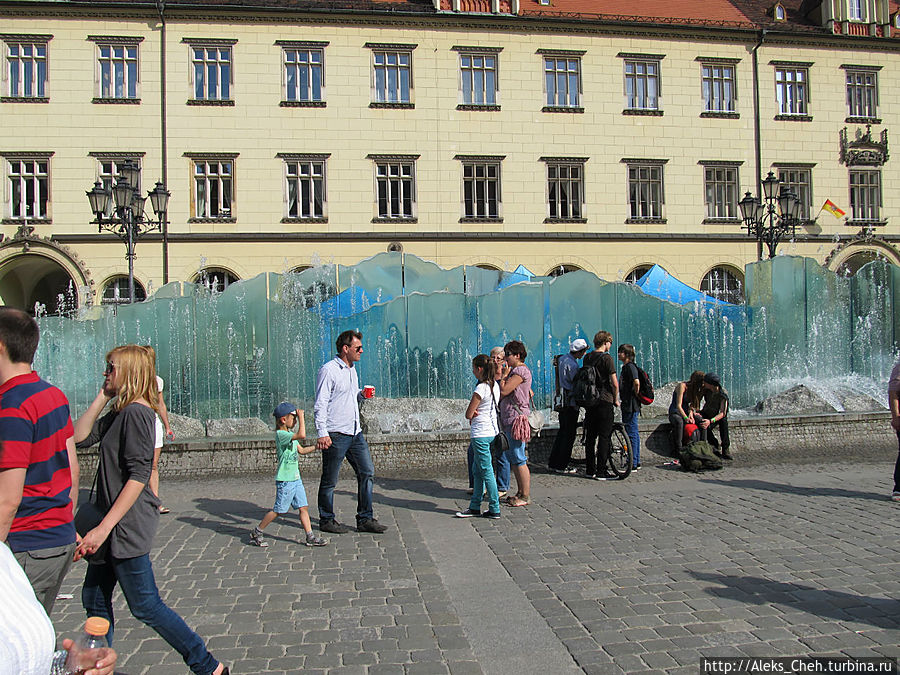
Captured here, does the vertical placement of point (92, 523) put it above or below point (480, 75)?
below

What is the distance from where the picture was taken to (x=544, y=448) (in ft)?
34.2

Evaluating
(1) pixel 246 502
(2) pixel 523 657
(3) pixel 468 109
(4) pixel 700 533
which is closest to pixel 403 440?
(1) pixel 246 502

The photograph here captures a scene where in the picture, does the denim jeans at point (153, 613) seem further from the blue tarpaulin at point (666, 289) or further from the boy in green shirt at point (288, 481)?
the blue tarpaulin at point (666, 289)

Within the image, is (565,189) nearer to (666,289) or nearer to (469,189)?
(469,189)

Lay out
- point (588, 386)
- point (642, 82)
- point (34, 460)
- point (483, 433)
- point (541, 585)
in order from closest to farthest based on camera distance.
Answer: point (34, 460) → point (541, 585) → point (483, 433) → point (588, 386) → point (642, 82)

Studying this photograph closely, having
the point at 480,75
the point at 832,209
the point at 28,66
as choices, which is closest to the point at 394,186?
the point at 480,75

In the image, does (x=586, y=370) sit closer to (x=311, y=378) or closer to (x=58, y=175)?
(x=311, y=378)

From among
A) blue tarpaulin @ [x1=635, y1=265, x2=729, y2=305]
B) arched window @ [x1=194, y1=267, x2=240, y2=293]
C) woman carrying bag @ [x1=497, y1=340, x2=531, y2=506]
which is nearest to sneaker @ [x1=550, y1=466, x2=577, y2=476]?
woman carrying bag @ [x1=497, y1=340, x2=531, y2=506]

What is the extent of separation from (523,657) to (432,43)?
27.4 metres

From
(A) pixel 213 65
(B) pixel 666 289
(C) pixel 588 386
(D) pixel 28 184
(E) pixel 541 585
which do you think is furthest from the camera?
(A) pixel 213 65

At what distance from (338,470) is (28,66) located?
26.1m

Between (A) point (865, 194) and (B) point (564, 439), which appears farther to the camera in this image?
(A) point (865, 194)

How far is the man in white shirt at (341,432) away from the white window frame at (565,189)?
74.0 feet

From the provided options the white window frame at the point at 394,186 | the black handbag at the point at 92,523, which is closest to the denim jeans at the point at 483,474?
the black handbag at the point at 92,523
